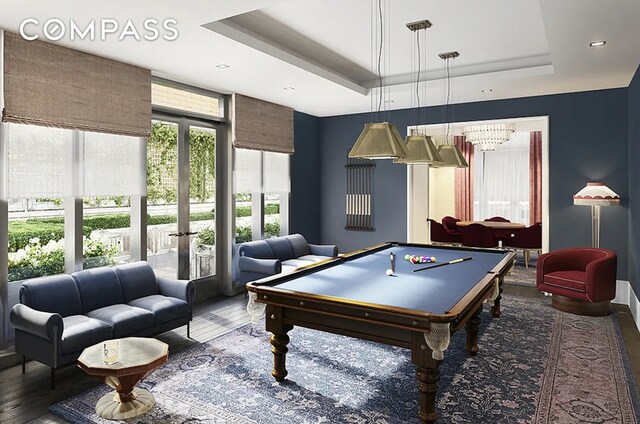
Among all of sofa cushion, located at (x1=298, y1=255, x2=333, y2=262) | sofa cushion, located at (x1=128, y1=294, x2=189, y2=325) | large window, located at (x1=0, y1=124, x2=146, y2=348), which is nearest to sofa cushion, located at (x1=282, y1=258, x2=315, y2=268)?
sofa cushion, located at (x1=298, y1=255, x2=333, y2=262)

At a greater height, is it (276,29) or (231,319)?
(276,29)

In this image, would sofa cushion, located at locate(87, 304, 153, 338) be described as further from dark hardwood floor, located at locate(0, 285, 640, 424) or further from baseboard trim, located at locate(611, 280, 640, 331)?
baseboard trim, located at locate(611, 280, 640, 331)

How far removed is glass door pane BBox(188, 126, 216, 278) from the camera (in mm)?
5789

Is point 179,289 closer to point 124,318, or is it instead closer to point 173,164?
point 124,318

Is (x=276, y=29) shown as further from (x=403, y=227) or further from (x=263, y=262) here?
(x=403, y=227)

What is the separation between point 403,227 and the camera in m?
7.50

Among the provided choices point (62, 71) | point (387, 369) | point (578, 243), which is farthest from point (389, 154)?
point (578, 243)

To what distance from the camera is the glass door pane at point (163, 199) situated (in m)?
5.21

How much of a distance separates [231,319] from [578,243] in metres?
4.88

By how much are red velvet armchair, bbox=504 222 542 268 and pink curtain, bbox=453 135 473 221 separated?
3.16 m

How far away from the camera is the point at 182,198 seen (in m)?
5.59

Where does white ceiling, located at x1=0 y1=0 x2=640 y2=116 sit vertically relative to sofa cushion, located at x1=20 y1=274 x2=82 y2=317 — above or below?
above

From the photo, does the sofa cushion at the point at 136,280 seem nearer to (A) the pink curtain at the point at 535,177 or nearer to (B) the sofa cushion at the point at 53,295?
(B) the sofa cushion at the point at 53,295

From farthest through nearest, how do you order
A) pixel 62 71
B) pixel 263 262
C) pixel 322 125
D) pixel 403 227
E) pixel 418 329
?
pixel 322 125 → pixel 403 227 → pixel 263 262 → pixel 62 71 → pixel 418 329
